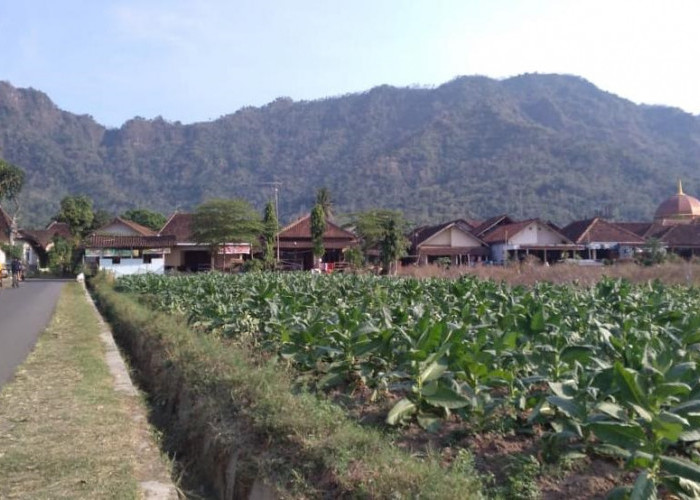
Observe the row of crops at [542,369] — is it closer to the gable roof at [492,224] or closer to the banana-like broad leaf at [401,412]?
the banana-like broad leaf at [401,412]

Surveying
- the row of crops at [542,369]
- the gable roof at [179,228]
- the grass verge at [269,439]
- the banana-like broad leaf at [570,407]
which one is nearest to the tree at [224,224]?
the gable roof at [179,228]

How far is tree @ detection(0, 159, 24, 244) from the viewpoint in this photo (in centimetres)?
5960

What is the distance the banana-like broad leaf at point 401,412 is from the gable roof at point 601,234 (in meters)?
55.6

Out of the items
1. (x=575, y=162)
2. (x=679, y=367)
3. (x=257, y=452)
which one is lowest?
(x=257, y=452)

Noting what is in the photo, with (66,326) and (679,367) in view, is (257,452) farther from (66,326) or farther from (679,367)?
(66,326)

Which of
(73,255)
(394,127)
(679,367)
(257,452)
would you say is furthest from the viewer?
(394,127)

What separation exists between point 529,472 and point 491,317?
356cm

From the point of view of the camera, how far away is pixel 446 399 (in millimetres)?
5000

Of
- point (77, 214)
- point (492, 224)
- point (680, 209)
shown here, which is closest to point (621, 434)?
point (492, 224)

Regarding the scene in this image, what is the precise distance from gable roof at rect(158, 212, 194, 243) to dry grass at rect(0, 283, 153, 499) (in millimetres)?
50357

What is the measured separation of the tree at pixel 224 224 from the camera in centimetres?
5597

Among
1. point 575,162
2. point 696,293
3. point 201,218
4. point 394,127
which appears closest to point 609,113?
point 394,127

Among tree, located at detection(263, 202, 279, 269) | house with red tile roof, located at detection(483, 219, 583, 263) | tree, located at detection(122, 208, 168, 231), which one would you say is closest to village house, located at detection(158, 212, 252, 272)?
tree, located at detection(263, 202, 279, 269)

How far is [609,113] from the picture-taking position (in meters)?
191
